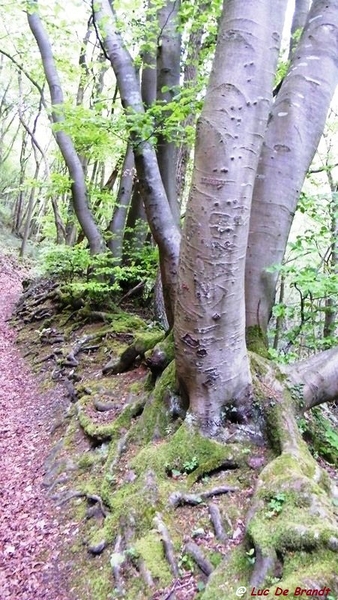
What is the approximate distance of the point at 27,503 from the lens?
410 centimetres

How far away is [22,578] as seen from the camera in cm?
317

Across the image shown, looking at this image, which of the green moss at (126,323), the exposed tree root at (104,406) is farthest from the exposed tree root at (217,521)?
the green moss at (126,323)

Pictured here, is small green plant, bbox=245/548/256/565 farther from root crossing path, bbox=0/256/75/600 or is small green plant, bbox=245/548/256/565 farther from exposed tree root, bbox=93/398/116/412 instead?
exposed tree root, bbox=93/398/116/412

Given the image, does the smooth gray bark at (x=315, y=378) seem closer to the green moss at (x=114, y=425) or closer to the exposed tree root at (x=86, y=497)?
the green moss at (x=114, y=425)

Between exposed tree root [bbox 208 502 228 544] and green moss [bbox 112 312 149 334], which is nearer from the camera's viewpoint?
exposed tree root [bbox 208 502 228 544]

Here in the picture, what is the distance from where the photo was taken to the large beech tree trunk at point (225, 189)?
3.11m

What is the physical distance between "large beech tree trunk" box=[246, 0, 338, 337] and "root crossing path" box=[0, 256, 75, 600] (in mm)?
2783

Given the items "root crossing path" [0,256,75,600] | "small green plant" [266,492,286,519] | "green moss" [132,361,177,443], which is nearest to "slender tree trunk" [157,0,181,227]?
"green moss" [132,361,177,443]

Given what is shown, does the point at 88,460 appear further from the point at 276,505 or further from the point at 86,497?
the point at 276,505

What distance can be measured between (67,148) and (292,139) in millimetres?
5775

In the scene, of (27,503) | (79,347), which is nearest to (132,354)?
(79,347)

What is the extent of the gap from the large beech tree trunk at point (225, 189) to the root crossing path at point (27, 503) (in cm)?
176

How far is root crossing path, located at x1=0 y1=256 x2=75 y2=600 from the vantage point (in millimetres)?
3111

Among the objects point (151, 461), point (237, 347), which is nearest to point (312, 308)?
Answer: point (237, 347)
